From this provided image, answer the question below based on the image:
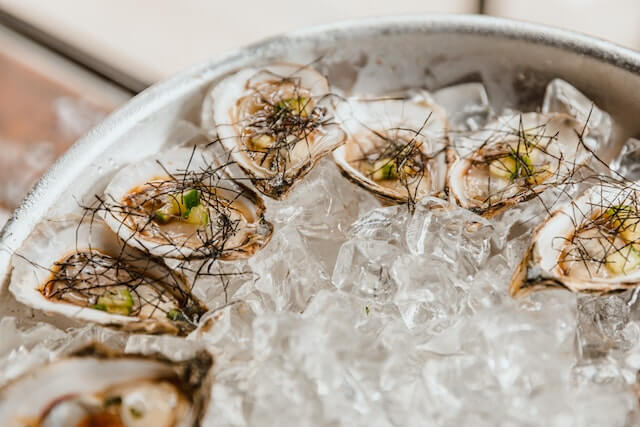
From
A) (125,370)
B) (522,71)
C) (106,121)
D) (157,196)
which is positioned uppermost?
(522,71)

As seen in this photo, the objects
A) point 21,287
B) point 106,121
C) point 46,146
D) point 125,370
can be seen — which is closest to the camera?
point 125,370

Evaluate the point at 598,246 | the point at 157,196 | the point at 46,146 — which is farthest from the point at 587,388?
the point at 46,146

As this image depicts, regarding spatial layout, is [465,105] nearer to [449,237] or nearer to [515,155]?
[515,155]

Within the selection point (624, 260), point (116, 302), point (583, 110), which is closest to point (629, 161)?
point (583, 110)

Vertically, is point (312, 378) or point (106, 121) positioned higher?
point (106, 121)

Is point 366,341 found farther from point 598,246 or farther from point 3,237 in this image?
point 3,237

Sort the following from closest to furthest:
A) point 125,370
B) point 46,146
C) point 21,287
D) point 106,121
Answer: point 125,370
point 21,287
point 106,121
point 46,146

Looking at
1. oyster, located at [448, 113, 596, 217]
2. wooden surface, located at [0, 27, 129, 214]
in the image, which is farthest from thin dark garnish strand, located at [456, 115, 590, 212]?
wooden surface, located at [0, 27, 129, 214]

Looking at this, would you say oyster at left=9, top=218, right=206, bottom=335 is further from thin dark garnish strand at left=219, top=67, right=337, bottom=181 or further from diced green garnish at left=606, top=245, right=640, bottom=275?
diced green garnish at left=606, top=245, right=640, bottom=275
